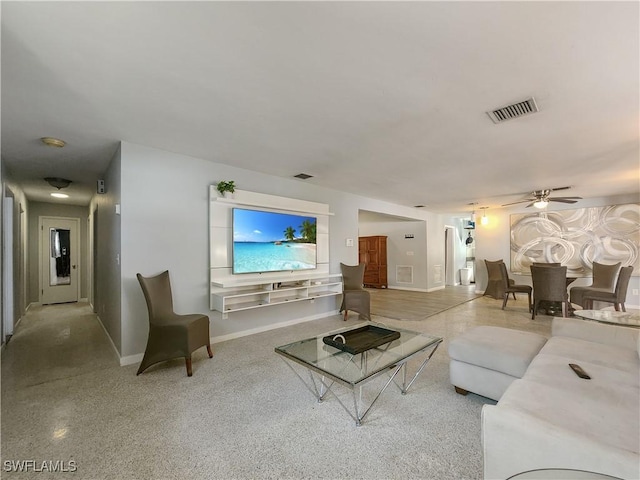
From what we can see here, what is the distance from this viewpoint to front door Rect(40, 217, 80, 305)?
624 cm

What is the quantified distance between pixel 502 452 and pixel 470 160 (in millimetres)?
3208

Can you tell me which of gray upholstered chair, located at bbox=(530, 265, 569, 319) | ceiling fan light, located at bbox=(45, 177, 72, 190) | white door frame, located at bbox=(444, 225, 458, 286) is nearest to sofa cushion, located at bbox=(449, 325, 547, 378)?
gray upholstered chair, located at bbox=(530, 265, 569, 319)

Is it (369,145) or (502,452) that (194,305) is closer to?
(369,145)

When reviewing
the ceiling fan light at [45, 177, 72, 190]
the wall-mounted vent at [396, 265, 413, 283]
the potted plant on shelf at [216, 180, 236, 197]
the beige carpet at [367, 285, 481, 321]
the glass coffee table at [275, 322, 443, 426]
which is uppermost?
the ceiling fan light at [45, 177, 72, 190]

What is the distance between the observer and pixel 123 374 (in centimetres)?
272

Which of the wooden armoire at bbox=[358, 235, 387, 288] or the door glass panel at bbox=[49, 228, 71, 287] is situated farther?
the wooden armoire at bbox=[358, 235, 387, 288]

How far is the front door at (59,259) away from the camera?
246 inches

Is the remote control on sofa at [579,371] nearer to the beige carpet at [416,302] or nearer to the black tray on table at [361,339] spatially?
the black tray on table at [361,339]

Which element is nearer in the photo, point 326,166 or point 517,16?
point 517,16

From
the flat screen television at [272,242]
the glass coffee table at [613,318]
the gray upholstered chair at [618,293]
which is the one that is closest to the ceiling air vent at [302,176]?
the flat screen television at [272,242]

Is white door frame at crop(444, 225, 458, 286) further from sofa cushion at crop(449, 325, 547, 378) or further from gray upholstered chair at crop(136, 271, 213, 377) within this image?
gray upholstered chair at crop(136, 271, 213, 377)

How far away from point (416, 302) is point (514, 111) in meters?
4.76

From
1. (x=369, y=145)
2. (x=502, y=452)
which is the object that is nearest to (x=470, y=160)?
(x=369, y=145)

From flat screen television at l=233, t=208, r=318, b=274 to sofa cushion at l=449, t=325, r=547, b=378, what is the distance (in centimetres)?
259
